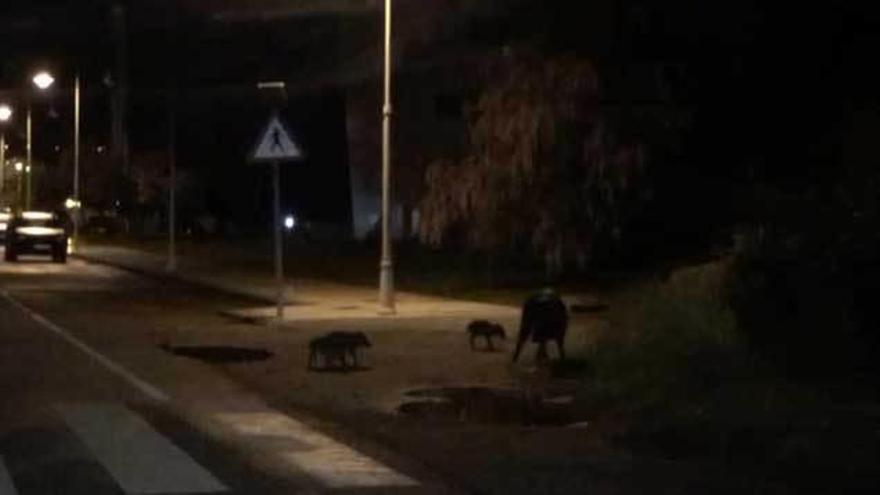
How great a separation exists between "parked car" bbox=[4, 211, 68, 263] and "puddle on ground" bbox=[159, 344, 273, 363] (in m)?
34.6

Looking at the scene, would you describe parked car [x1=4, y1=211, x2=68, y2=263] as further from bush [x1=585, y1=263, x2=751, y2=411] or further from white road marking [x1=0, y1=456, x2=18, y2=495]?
white road marking [x1=0, y1=456, x2=18, y2=495]

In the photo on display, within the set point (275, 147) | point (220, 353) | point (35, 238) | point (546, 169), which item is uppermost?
point (275, 147)

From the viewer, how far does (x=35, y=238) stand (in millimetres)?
57625

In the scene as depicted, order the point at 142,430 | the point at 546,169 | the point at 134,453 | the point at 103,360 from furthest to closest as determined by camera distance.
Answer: the point at 546,169
the point at 103,360
the point at 142,430
the point at 134,453

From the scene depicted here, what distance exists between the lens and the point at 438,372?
1991 cm

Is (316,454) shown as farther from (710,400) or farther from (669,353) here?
(669,353)

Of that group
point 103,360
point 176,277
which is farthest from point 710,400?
point 176,277

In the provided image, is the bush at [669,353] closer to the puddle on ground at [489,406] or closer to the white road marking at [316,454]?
the puddle on ground at [489,406]

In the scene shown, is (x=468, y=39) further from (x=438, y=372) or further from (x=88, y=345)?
(x=438, y=372)

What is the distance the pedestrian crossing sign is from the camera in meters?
26.8

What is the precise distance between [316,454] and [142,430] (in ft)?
6.30

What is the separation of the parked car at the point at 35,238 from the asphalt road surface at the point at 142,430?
3112 cm

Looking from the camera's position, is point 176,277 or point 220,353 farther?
point 176,277

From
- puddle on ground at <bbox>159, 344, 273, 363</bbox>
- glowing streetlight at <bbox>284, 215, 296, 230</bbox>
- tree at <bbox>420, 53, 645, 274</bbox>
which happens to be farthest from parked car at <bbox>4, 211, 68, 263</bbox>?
puddle on ground at <bbox>159, 344, 273, 363</bbox>
